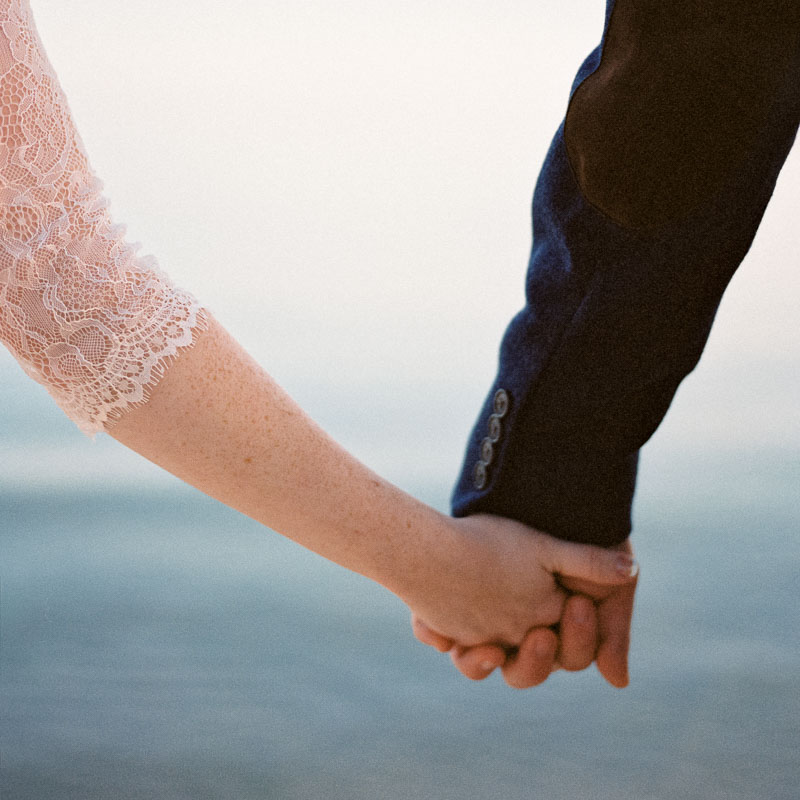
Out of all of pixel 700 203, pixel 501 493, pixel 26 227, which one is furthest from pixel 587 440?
pixel 26 227

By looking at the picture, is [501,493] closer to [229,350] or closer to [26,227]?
[229,350]

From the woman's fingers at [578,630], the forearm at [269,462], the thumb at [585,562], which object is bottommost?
the forearm at [269,462]

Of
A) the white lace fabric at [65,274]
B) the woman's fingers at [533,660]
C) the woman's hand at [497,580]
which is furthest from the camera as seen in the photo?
the woman's fingers at [533,660]

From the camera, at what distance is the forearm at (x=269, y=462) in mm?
747

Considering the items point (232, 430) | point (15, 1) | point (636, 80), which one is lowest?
point (232, 430)

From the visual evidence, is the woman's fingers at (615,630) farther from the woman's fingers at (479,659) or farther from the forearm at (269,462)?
the forearm at (269,462)

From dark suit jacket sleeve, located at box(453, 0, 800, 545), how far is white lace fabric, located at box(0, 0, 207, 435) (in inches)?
12.1

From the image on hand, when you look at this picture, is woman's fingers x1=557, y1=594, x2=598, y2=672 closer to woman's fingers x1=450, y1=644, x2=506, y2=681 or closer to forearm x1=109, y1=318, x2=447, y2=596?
woman's fingers x1=450, y1=644, x2=506, y2=681

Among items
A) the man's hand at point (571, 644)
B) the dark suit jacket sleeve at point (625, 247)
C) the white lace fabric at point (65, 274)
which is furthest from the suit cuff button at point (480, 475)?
the white lace fabric at point (65, 274)

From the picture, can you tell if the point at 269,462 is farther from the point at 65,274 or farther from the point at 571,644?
the point at 571,644

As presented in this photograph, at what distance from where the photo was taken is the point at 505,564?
971 mm

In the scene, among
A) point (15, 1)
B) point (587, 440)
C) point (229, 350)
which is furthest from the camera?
point (587, 440)

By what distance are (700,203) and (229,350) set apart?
358 millimetres

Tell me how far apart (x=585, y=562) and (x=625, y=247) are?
30 centimetres
